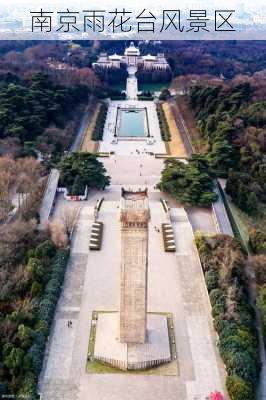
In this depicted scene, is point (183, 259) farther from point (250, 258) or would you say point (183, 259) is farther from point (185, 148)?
point (185, 148)

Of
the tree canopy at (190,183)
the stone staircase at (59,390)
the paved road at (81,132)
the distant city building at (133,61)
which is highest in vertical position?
the distant city building at (133,61)

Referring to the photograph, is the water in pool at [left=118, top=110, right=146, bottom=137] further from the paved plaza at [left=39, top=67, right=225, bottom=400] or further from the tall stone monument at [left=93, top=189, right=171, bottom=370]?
the tall stone monument at [left=93, top=189, right=171, bottom=370]

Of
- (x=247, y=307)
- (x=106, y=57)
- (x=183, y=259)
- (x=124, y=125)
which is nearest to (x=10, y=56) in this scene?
(x=106, y=57)

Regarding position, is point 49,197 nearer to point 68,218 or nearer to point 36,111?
point 68,218

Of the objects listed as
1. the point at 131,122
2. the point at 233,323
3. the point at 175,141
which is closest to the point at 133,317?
the point at 233,323

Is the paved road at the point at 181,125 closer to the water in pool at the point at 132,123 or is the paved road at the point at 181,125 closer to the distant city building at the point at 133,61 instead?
the water in pool at the point at 132,123

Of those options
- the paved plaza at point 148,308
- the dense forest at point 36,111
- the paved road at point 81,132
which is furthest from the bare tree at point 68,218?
the paved road at point 81,132
